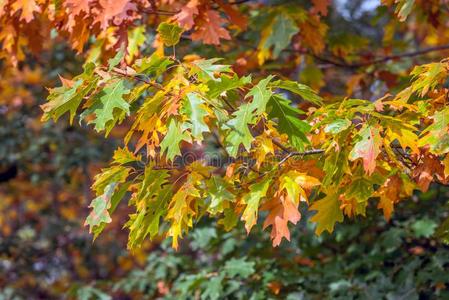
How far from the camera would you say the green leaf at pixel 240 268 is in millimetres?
3822

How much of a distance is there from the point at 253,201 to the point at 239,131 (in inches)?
11.0

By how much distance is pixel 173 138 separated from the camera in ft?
7.31

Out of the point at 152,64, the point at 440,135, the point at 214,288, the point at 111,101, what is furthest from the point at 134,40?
the point at 440,135

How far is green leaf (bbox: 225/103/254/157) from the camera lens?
2172mm

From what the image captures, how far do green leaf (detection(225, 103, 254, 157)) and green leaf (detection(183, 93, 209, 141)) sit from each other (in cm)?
10

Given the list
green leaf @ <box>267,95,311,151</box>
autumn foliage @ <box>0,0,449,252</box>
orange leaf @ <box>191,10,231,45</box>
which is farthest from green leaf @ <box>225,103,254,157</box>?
orange leaf @ <box>191,10,231,45</box>

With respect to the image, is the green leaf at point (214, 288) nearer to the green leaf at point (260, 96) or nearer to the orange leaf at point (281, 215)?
the orange leaf at point (281, 215)

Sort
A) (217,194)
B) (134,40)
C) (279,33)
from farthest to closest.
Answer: (279,33) → (134,40) → (217,194)

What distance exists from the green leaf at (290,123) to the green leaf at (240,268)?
5.42 feet

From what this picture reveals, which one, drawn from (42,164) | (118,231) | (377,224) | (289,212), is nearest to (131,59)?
(289,212)

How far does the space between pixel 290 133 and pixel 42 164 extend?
5505 millimetres

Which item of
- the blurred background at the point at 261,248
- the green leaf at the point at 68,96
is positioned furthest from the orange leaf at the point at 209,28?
the green leaf at the point at 68,96

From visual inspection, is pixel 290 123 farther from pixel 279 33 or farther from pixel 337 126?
pixel 279 33

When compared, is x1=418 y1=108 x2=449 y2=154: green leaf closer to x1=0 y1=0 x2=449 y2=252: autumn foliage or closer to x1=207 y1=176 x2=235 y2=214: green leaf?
x1=0 y1=0 x2=449 y2=252: autumn foliage
